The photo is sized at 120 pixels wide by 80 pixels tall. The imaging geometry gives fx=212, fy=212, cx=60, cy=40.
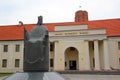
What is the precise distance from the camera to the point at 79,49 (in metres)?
36.2

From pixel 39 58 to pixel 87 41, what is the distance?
2784cm

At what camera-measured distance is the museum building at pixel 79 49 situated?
3512cm

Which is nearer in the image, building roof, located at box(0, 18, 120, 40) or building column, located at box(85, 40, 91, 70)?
building column, located at box(85, 40, 91, 70)

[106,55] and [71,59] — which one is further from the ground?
[106,55]

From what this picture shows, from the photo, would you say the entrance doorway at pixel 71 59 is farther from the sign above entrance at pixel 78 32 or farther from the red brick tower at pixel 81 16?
the red brick tower at pixel 81 16

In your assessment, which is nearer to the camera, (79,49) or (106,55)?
(106,55)

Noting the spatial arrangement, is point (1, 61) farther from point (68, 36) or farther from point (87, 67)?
point (87, 67)

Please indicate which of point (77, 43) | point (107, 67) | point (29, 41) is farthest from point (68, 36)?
point (29, 41)

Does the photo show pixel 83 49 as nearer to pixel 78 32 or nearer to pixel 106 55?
pixel 78 32

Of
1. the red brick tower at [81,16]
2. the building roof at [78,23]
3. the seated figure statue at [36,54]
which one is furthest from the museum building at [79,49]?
the seated figure statue at [36,54]

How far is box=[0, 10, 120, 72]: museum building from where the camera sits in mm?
35125

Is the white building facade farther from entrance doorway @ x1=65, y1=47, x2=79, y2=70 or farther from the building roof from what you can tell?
the building roof

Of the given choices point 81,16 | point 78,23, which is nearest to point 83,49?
point 78,23

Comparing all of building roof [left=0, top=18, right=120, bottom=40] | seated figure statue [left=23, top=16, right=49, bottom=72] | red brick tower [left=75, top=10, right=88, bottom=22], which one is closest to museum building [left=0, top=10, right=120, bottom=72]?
building roof [left=0, top=18, right=120, bottom=40]
